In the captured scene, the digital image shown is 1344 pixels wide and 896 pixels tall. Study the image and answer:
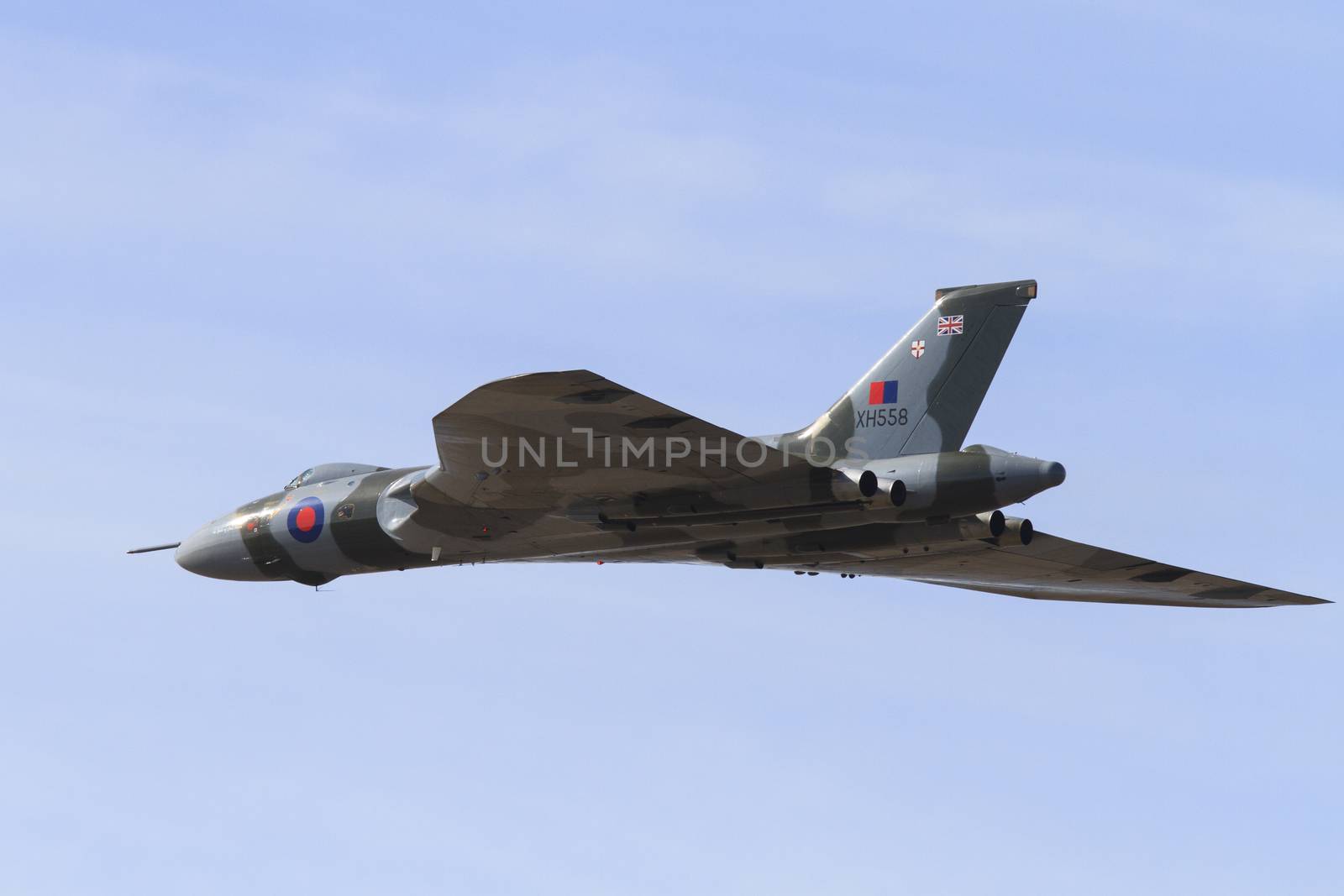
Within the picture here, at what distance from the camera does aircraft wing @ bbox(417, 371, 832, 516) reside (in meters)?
26.8

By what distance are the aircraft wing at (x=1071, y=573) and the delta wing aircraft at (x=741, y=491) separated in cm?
6

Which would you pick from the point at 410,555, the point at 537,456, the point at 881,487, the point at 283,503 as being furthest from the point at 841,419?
the point at 283,503

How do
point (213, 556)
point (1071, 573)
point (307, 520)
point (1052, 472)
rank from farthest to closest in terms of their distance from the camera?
point (213, 556) < point (307, 520) < point (1071, 573) < point (1052, 472)

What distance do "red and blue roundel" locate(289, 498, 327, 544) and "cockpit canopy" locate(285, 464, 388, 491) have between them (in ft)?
2.25

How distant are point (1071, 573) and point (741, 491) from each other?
9082mm

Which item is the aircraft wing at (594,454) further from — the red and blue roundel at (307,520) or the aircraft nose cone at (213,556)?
the aircraft nose cone at (213,556)

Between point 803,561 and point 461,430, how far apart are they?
310 inches

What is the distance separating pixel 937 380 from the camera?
1198 inches

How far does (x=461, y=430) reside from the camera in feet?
93.4

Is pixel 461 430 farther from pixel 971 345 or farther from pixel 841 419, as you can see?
pixel 971 345

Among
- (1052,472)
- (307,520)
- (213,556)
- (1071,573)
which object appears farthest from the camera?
(213,556)

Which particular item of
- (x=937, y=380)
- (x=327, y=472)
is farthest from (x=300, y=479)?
(x=937, y=380)

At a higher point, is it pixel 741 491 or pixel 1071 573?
pixel 741 491

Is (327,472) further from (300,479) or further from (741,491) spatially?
(741,491)
